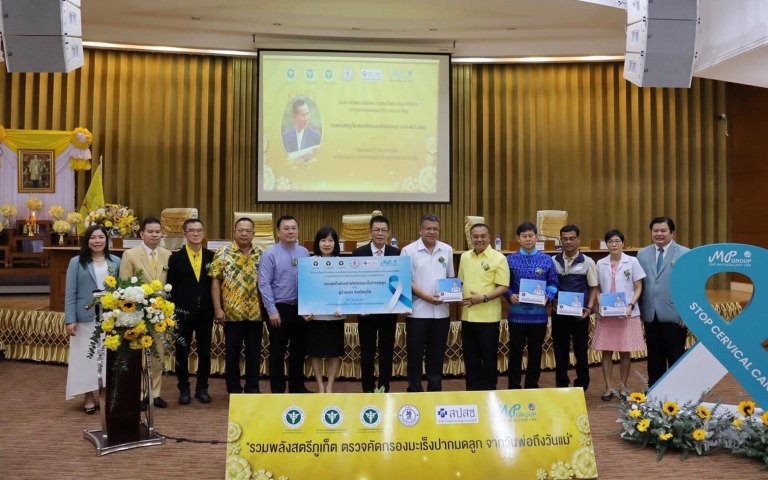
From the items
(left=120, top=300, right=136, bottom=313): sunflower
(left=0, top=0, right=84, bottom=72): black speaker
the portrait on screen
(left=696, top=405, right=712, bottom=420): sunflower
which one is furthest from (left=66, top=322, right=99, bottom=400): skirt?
the portrait on screen

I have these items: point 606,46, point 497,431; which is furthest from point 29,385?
point 606,46

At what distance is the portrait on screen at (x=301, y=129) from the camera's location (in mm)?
9398

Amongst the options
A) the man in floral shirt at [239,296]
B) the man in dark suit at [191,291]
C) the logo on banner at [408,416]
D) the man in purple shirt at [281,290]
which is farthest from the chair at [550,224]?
the logo on banner at [408,416]

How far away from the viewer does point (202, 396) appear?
4707 millimetres

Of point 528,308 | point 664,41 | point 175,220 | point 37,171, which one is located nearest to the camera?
point 528,308

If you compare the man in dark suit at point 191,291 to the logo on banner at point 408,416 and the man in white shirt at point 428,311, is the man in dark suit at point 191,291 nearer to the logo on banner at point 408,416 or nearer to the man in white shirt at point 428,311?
the man in white shirt at point 428,311

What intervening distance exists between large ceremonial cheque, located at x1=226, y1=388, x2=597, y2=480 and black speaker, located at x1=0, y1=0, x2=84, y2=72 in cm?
390

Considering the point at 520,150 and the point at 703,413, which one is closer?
the point at 703,413

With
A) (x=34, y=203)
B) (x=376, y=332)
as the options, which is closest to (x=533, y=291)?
(x=376, y=332)

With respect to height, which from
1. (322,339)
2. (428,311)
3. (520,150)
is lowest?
(322,339)

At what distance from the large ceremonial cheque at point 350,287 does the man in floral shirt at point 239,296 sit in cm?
50

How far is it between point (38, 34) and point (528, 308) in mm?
4550

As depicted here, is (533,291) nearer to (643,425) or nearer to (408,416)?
(643,425)

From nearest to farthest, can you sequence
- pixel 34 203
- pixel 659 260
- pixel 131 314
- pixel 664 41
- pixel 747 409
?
pixel 747 409, pixel 131 314, pixel 659 260, pixel 664 41, pixel 34 203
